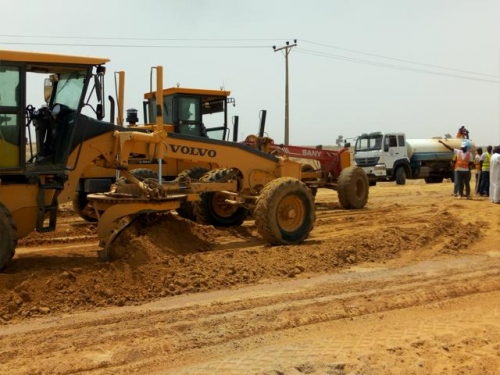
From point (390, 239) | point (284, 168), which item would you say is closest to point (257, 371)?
point (390, 239)

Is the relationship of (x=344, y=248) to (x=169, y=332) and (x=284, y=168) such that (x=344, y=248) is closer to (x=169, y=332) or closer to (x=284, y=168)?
(x=284, y=168)

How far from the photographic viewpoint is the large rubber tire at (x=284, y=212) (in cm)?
855

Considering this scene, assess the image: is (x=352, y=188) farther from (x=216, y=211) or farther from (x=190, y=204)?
(x=190, y=204)

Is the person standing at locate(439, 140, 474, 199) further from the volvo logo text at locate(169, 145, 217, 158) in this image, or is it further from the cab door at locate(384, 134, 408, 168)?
the volvo logo text at locate(169, 145, 217, 158)

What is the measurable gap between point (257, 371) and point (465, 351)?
1805 mm

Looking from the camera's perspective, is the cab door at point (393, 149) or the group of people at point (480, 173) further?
the cab door at point (393, 149)

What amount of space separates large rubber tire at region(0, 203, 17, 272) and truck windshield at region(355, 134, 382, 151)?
2122cm

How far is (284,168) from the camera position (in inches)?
398

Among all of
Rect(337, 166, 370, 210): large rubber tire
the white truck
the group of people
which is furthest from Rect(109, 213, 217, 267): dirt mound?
the white truck

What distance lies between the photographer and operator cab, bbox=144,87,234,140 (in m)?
12.4

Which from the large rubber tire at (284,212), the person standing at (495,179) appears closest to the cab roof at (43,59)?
the large rubber tire at (284,212)

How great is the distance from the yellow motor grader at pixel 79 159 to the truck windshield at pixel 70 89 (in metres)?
0.01

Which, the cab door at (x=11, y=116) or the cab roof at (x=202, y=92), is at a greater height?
the cab roof at (x=202, y=92)

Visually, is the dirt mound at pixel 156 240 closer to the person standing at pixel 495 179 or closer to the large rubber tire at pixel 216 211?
the large rubber tire at pixel 216 211
